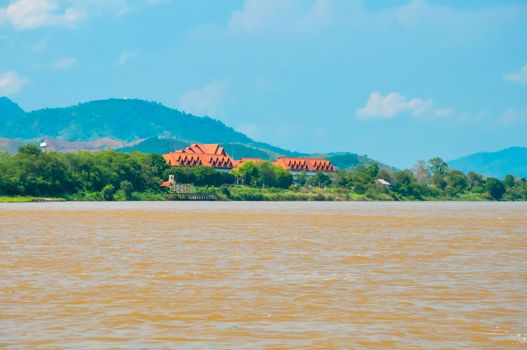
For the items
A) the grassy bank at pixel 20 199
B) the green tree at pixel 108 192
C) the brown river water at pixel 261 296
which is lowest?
the brown river water at pixel 261 296

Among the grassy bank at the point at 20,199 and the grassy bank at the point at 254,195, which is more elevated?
the grassy bank at the point at 254,195

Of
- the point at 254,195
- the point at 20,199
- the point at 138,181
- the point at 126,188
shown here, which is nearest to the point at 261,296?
the point at 20,199

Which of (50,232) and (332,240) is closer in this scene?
(332,240)

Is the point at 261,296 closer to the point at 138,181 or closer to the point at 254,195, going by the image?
the point at 138,181

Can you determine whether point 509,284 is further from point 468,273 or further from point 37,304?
point 37,304

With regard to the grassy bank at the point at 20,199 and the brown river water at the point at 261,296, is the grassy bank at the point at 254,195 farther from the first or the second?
the brown river water at the point at 261,296

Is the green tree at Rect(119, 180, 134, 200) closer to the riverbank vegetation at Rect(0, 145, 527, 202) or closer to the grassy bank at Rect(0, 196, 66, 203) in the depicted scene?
the riverbank vegetation at Rect(0, 145, 527, 202)

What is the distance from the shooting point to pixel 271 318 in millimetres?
15016

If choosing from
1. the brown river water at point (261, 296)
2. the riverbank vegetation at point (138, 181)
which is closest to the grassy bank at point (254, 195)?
the riverbank vegetation at point (138, 181)

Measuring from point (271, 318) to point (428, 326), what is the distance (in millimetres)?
2754

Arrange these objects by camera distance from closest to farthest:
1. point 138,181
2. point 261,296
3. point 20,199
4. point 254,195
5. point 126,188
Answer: point 261,296 < point 20,199 < point 126,188 < point 138,181 < point 254,195

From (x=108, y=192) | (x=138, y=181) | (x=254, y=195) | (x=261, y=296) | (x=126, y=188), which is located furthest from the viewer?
(x=254, y=195)

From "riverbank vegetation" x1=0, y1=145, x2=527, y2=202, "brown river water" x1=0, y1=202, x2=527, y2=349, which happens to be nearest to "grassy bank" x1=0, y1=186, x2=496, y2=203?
"riverbank vegetation" x1=0, y1=145, x2=527, y2=202

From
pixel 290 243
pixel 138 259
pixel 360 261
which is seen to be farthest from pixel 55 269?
pixel 290 243
